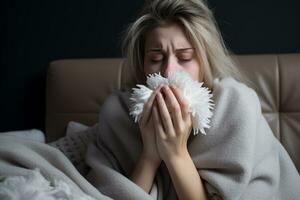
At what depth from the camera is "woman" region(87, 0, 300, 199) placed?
821 millimetres

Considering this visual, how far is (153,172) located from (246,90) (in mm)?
333

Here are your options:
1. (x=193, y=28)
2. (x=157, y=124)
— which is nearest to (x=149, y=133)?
(x=157, y=124)

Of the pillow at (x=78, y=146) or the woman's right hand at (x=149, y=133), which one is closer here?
the woman's right hand at (x=149, y=133)

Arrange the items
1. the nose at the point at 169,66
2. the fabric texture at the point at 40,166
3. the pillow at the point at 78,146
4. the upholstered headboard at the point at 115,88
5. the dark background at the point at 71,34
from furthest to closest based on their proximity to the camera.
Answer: the dark background at the point at 71,34, the upholstered headboard at the point at 115,88, the pillow at the point at 78,146, the nose at the point at 169,66, the fabric texture at the point at 40,166

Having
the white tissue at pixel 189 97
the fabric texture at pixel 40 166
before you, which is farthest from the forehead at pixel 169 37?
the fabric texture at pixel 40 166

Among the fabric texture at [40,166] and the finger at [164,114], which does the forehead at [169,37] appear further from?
the fabric texture at [40,166]

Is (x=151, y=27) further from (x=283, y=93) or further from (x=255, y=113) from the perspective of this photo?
(x=283, y=93)

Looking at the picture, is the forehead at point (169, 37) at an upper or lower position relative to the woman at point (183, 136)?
upper

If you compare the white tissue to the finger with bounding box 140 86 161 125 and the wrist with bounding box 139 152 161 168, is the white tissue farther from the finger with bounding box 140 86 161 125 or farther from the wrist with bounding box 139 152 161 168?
the wrist with bounding box 139 152 161 168

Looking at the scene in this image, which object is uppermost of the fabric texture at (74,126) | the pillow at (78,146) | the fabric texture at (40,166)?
the fabric texture at (40,166)

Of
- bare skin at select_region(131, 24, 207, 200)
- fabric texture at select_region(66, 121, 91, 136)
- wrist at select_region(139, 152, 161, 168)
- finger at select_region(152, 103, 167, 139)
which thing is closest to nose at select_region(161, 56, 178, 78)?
bare skin at select_region(131, 24, 207, 200)

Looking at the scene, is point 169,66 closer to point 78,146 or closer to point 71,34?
point 78,146

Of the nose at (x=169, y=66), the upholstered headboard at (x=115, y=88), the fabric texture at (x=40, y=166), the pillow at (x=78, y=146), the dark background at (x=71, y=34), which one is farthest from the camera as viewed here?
the dark background at (x=71, y=34)

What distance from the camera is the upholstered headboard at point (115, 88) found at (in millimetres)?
1315
